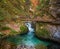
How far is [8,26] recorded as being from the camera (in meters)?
19.6

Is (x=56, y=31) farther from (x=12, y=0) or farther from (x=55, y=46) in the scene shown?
(x=12, y=0)

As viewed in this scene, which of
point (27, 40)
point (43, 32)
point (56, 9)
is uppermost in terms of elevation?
point (56, 9)

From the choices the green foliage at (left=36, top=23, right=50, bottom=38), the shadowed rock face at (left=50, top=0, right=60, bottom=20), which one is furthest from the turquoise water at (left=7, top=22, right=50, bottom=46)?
the shadowed rock face at (left=50, top=0, right=60, bottom=20)

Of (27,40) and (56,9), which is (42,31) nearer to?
(27,40)

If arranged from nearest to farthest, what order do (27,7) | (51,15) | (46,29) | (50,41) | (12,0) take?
(50,41) → (46,29) → (51,15) → (12,0) → (27,7)

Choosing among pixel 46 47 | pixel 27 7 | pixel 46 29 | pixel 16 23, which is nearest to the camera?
pixel 46 47

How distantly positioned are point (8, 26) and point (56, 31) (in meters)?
5.98

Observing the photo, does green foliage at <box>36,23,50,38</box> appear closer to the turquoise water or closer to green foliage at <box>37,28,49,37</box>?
green foliage at <box>37,28,49,37</box>

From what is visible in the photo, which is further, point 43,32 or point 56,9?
point 43,32

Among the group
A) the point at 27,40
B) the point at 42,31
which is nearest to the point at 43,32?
the point at 42,31

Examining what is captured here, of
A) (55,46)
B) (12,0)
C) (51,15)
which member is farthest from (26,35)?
(12,0)

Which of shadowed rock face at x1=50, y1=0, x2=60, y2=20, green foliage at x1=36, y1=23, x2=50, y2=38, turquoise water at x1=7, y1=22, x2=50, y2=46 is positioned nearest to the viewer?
turquoise water at x1=7, y1=22, x2=50, y2=46

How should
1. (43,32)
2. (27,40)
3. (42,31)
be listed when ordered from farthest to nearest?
1. (42,31)
2. (43,32)
3. (27,40)

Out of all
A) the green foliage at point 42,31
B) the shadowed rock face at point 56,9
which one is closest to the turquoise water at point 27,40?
the green foliage at point 42,31
